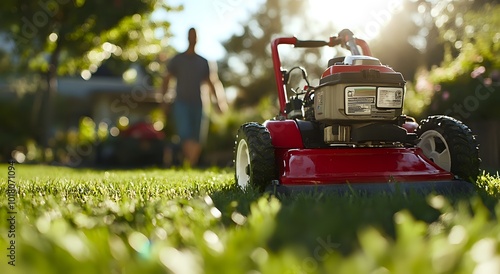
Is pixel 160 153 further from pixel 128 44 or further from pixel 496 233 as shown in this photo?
pixel 496 233

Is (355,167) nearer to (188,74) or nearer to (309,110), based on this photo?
(309,110)

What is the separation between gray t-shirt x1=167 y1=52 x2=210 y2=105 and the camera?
7.50 metres

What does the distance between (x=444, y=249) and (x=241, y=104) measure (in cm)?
2853

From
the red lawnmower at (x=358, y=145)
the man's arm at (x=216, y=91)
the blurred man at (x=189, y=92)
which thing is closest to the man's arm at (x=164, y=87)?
the blurred man at (x=189, y=92)

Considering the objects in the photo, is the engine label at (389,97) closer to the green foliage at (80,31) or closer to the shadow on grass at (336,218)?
the shadow on grass at (336,218)

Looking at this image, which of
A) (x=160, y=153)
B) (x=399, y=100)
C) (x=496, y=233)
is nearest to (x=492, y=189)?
(x=399, y=100)

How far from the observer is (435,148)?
423 cm

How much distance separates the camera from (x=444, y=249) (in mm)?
1365

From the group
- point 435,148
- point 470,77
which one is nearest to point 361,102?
point 435,148

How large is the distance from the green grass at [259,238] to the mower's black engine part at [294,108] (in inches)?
48.9

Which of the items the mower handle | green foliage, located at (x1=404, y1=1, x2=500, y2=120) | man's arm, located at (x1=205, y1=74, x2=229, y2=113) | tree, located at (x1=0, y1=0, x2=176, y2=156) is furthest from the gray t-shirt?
tree, located at (x1=0, y1=0, x2=176, y2=156)

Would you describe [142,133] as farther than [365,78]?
Yes

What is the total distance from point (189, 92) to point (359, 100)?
4.12 m

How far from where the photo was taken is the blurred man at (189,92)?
752 centimetres
